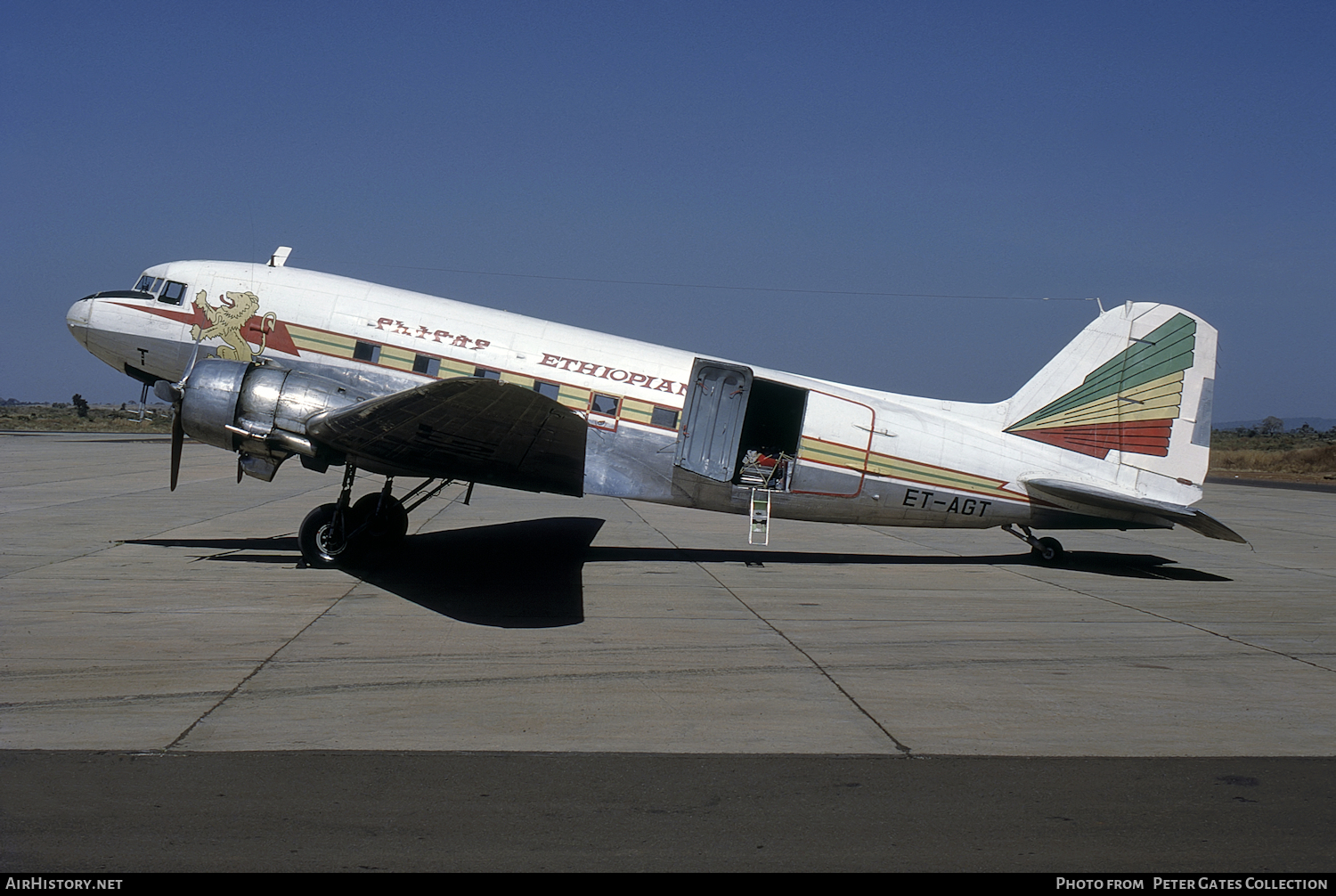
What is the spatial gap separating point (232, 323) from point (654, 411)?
551 cm

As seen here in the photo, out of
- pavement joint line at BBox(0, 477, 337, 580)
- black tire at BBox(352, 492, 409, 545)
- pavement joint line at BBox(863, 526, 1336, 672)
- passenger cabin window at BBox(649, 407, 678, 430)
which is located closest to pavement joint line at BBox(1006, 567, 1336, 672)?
pavement joint line at BBox(863, 526, 1336, 672)

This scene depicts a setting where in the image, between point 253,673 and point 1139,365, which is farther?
point 1139,365

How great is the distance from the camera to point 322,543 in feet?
36.0

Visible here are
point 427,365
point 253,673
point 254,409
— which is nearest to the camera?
point 253,673

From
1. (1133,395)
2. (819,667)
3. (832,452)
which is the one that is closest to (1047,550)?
(1133,395)

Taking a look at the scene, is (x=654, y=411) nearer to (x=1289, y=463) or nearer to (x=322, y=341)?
(x=322, y=341)

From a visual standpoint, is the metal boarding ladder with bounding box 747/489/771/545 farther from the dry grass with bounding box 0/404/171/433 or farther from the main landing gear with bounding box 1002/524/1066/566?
the dry grass with bounding box 0/404/171/433

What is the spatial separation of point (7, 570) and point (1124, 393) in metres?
14.0

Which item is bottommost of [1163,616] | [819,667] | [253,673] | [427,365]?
[253,673]

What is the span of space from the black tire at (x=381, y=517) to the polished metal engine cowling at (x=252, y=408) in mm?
1346

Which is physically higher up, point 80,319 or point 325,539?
point 80,319

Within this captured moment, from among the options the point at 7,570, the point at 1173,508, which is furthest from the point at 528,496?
the point at 1173,508

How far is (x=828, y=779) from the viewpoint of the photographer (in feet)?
16.8
